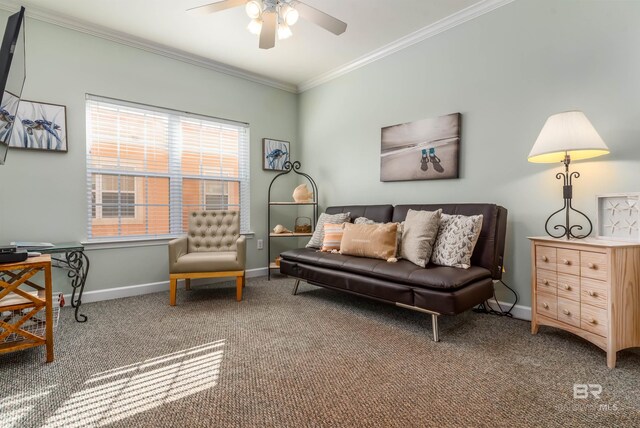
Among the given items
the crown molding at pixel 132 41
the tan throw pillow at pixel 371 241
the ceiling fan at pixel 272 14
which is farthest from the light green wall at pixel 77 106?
the tan throw pillow at pixel 371 241

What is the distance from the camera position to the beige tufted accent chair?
3.01m

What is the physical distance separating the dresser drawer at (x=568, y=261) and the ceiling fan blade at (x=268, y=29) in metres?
2.52

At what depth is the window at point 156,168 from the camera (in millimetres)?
3291

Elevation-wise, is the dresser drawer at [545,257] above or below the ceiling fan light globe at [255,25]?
below

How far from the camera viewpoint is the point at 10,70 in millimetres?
1558

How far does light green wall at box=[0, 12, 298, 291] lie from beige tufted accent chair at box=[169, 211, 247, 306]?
1.53ft

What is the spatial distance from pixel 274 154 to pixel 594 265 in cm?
368

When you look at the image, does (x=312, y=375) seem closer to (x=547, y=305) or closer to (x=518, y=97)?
(x=547, y=305)

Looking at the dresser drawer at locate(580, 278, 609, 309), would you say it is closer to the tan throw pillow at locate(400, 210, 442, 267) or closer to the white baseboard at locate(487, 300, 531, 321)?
the white baseboard at locate(487, 300, 531, 321)

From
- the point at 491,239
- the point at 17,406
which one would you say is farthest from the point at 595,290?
the point at 17,406

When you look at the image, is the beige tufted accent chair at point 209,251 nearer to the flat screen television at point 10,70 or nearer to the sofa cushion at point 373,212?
the sofa cushion at point 373,212

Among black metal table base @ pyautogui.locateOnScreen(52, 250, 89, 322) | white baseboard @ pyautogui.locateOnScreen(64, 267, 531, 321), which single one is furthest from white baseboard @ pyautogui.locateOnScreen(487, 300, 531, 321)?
black metal table base @ pyautogui.locateOnScreen(52, 250, 89, 322)

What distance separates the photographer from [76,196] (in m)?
3.11

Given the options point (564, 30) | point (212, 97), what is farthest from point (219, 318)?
point (564, 30)
